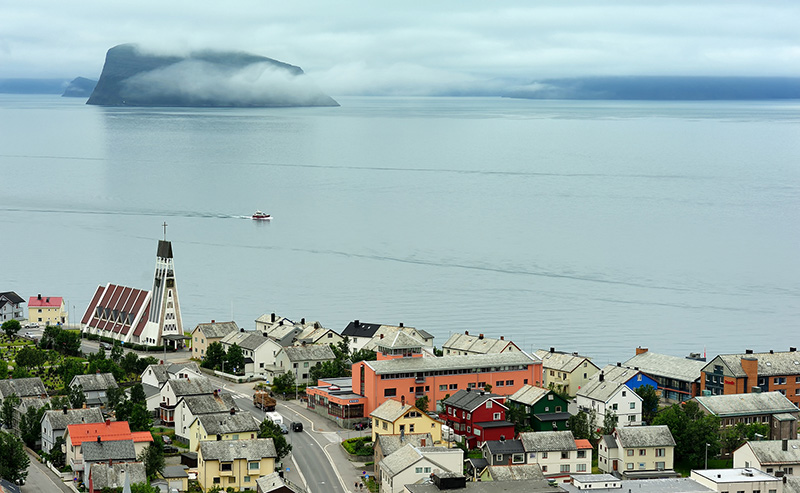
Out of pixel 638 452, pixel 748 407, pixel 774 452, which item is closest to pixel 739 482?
pixel 774 452

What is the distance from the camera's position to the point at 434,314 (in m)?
62.6

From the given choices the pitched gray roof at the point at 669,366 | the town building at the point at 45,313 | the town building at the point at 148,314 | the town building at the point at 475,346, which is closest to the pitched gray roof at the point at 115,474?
the town building at the point at 475,346

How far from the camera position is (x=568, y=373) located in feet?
146

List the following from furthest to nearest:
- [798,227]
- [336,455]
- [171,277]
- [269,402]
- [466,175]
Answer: [466,175]
[798,227]
[171,277]
[269,402]
[336,455]

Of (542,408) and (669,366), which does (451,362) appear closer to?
(542,408)

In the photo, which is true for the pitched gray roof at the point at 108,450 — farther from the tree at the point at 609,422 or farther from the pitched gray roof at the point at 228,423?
the tree at the point at 609,422

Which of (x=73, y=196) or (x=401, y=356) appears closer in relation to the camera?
(x=401, y=356)

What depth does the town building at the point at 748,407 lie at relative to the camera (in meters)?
38.9

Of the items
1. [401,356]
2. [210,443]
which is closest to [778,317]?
[401,356]

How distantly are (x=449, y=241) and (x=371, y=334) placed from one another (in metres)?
35.8

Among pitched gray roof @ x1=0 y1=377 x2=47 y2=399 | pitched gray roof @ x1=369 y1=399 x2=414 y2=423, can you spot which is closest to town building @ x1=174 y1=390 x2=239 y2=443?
pitched gray roof @ x1=369 y1=399 x2=414 y2=423

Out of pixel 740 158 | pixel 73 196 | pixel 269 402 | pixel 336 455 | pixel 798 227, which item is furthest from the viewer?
pixel 740 158

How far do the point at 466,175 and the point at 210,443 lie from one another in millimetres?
106312

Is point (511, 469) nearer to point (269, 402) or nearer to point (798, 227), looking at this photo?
point (269, 402)
